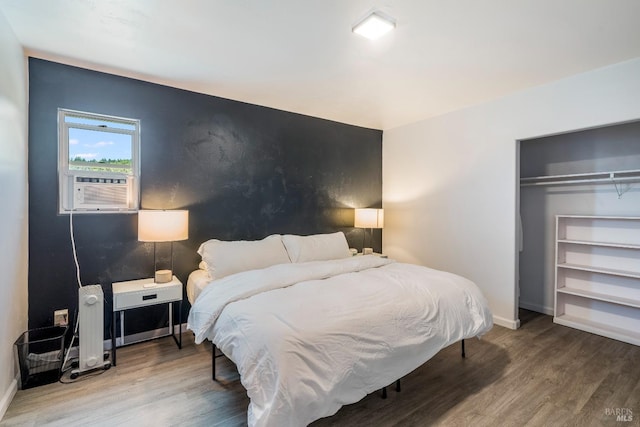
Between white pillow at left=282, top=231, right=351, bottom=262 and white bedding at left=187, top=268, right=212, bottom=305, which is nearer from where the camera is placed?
white bedding at left=187, top=268, right=212, bottom=305

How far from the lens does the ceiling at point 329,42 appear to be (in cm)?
189

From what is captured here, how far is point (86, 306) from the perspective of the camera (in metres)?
2.39

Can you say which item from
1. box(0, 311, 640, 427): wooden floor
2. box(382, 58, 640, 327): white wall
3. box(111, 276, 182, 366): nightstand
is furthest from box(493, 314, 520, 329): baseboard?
box(111, 276, 182, 366): nightstand

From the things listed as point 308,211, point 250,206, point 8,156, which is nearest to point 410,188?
point 308,211

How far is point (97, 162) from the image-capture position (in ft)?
9.21

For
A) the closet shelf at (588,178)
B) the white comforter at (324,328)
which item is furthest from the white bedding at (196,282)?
the closet shelf at (588,178)

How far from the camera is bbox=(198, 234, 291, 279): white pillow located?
2850mm

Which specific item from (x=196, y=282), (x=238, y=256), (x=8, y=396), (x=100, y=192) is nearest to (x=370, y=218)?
(x=238, y=256)

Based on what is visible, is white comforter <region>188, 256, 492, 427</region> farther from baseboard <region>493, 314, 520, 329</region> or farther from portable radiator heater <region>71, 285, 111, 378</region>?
baseboard <region>493, 314, 520, 329</region>

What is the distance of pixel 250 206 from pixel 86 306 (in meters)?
1.79

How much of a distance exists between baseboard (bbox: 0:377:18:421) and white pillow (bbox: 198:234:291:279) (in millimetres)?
1474

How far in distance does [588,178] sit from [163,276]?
4.61 metres

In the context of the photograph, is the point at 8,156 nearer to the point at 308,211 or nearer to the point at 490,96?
the point at 308,211

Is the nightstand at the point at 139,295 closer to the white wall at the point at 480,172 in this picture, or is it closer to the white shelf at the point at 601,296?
the white wall at the point at 480,172
